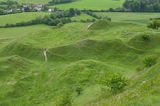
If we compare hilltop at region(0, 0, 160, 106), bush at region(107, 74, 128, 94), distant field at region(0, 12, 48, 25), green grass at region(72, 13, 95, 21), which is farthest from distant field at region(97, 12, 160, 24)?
bush at region(107, 74, 128, 94)

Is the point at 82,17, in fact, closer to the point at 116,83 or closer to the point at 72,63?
the point at 72,63

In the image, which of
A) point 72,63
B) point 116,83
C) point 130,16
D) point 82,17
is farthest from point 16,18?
point 116,83

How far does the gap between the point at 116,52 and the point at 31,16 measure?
9409cm

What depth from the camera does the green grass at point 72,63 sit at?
74.9 meters

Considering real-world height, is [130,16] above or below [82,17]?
below

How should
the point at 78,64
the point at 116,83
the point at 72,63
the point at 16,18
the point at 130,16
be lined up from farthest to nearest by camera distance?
1. the point at 130,16
2. the point at 16,18
3. the point at 72,63
4. the point at 78,64
5. the point at 116,83

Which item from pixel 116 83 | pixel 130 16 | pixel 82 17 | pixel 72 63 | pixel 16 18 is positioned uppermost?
pixel 116 83

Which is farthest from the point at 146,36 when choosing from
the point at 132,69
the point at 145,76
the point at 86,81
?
the point at 145,76

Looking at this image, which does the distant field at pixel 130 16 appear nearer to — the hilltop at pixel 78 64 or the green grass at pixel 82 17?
the green grass at pixel 82 17

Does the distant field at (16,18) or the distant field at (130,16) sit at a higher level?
the distant field at (16,18)

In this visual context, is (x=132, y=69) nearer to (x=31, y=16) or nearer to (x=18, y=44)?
(x=18, y=44)

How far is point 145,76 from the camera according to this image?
5878cm

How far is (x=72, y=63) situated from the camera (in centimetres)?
9181

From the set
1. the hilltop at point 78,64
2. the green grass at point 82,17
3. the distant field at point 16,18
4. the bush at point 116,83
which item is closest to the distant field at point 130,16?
the green grass at point 82,17
